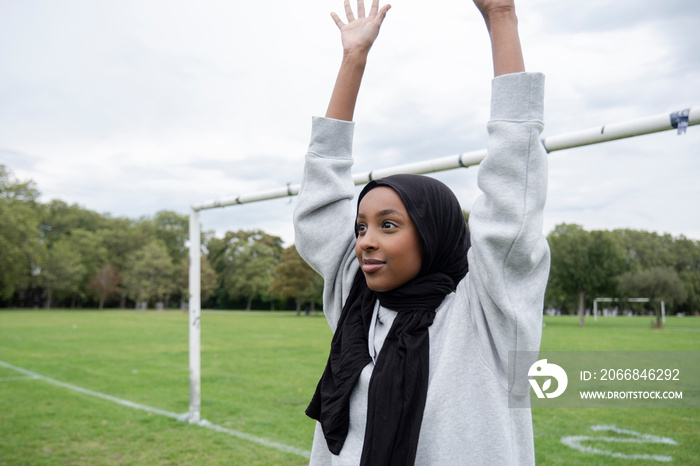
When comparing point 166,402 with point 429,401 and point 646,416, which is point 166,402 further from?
point 429,401

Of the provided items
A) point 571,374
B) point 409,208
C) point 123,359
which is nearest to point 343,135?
point 409,208

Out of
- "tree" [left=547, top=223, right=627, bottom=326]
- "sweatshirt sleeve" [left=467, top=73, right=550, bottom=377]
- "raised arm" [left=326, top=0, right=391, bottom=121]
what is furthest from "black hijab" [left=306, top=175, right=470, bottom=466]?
"tree" [left=547, top=223, right=627, bottom=326]

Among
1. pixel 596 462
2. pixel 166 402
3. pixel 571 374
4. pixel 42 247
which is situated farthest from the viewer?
pixel 42 247

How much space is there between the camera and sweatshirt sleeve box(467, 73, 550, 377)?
1159 mm

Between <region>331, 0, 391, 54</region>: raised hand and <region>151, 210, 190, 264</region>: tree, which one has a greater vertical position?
<region>151, 210, 190, 264</region>: tree

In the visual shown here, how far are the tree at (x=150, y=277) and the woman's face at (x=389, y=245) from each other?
193 ft

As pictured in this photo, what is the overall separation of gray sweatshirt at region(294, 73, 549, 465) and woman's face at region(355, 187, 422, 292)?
0.14 metres

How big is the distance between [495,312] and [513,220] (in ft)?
0.71

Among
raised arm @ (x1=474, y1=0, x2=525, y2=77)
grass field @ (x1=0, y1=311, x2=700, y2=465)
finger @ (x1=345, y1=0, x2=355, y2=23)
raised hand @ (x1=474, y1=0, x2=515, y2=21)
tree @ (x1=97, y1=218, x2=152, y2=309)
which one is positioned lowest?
grass field @ (x1=0, y1=311, x2=700, y2=465)

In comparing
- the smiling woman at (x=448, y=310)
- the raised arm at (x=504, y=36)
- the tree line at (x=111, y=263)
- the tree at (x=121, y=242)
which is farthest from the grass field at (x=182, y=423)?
the tree at (x=121, y=242)

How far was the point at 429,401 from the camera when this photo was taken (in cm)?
123

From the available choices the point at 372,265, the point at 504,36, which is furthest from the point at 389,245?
the point at 504,36

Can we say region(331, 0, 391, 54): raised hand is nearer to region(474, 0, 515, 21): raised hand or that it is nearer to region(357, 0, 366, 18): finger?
region(357, 0, 366, 18): finger

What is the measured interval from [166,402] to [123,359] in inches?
232
